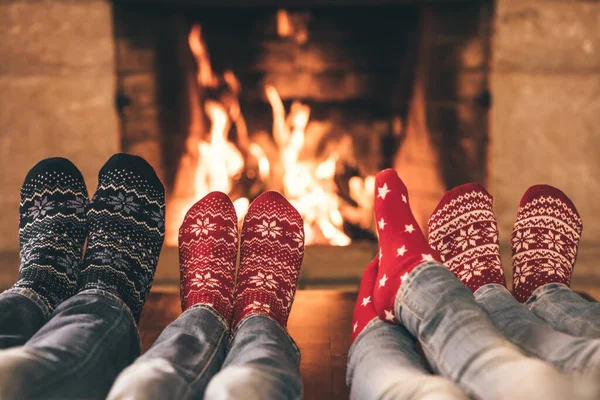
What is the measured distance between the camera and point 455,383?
646 mm

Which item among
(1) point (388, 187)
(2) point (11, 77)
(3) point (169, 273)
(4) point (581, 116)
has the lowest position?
(3) point (169, 273)

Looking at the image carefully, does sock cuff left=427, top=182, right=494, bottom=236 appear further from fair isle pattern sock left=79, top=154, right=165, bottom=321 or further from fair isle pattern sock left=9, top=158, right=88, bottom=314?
fair isle pattern sock left=9, top=158, right=88, bottom=314

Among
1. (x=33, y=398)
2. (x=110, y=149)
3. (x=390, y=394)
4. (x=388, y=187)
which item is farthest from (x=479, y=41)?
(x=33, y=398)

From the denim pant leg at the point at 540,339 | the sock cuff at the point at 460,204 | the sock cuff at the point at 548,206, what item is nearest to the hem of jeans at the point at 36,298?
the denim pant leg at the point at 540,339

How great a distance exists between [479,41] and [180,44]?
29.0 inches

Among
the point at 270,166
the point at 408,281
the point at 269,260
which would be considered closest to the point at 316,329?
the point at 269,260

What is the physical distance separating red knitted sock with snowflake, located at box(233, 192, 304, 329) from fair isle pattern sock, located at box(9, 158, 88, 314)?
0.28 m

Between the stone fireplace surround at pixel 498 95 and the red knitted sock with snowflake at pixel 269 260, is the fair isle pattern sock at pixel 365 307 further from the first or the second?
the stone fireplace surround at pixel 498 95

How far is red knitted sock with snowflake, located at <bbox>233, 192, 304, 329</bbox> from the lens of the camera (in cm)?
99

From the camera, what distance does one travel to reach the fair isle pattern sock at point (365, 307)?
97cm

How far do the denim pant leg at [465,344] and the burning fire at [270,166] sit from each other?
0.87m

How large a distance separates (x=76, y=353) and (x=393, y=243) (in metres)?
0.51

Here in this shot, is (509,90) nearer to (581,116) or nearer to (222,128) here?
(581,116)

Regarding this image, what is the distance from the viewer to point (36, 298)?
0.88m
